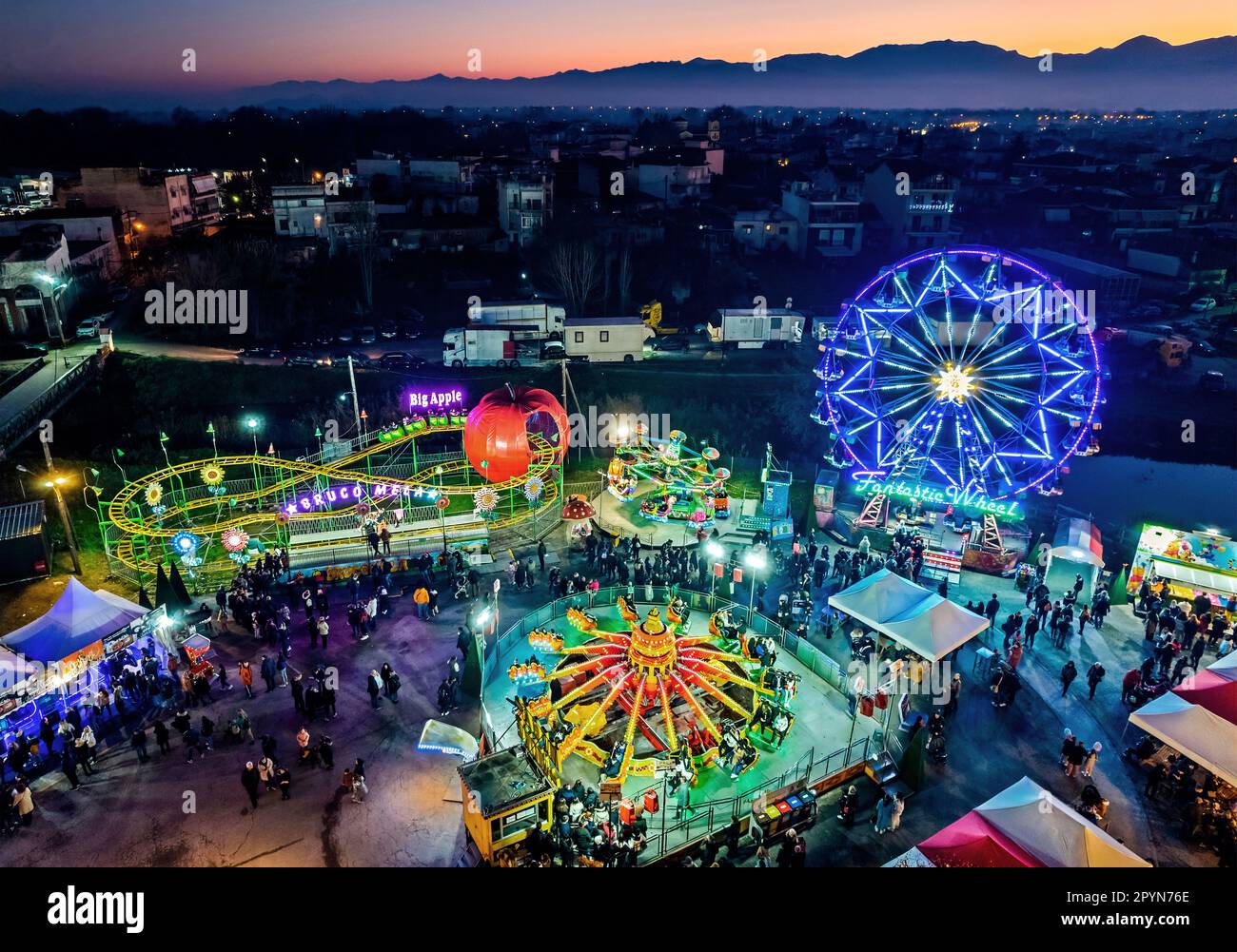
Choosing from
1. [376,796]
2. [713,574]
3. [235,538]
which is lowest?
[376,796]

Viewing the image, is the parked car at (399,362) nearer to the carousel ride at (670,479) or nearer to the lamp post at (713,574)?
the carousel ride at (670,479)

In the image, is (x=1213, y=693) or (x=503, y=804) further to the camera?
(x=1213, y=693)

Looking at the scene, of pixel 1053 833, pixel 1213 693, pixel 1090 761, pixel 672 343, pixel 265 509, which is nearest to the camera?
pixel 1053 833

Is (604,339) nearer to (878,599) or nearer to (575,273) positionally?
(575,273)

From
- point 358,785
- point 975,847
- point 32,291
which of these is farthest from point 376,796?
point 32,291

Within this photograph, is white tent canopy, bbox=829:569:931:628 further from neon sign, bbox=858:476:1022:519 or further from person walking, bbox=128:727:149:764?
person walking, bbox=128:727:149:764
